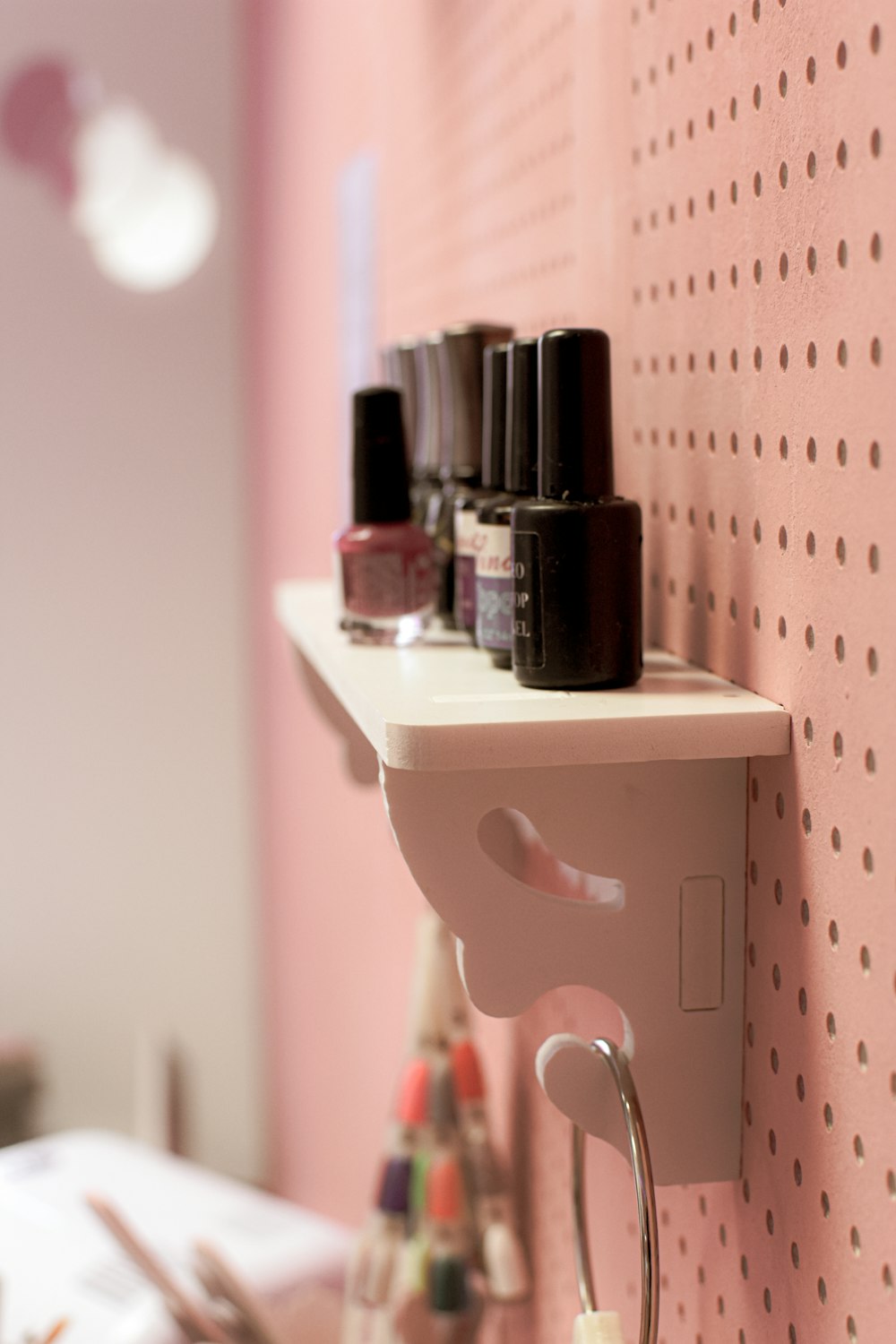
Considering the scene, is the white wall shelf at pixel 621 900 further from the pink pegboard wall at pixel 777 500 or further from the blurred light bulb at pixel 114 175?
the blurred light bulb at pixel 114 175

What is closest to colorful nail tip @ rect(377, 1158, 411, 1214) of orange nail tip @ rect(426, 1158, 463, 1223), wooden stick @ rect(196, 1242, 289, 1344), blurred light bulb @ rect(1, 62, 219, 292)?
orange nail tip @ rect(426, 1158, 463, 1223)

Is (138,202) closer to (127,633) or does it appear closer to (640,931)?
(127,633)

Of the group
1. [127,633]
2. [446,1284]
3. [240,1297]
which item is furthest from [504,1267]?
[127,633]

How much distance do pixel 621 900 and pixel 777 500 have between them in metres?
0.22

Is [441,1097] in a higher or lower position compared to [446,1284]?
higher

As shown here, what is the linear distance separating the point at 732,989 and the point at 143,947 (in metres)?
2.09

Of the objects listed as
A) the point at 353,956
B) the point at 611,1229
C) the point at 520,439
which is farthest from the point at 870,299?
the point at 353,956

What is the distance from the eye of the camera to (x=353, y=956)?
1.86 m

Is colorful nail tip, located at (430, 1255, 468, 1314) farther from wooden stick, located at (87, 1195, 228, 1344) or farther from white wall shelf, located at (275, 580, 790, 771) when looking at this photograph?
white wall shelf, located at (275, 580, 790, 771)

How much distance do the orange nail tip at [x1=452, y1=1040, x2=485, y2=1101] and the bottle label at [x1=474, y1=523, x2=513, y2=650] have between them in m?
0.49

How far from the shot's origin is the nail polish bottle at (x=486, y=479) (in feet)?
2.53

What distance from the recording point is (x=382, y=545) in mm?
827

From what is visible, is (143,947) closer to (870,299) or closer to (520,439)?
(520,439)

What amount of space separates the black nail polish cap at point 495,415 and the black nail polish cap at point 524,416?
0.05 m
